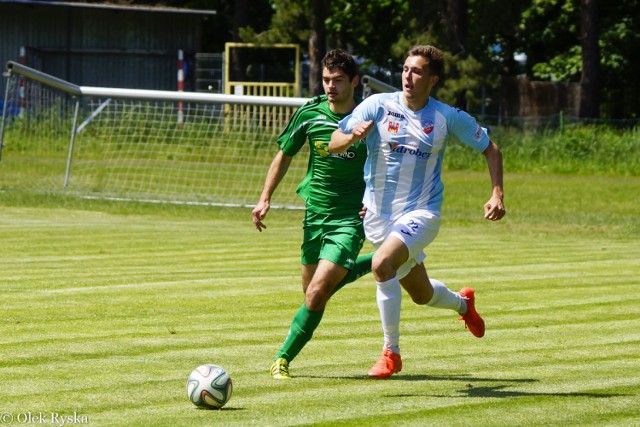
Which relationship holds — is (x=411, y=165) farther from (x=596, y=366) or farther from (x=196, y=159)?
(x=196, y=159)

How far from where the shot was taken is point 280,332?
34.7ft

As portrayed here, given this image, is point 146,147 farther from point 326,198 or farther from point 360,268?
point 326,198

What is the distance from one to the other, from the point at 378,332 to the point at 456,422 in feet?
11.6

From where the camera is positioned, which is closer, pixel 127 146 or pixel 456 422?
pixel 456 422

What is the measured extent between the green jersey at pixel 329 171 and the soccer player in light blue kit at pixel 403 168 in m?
0.24

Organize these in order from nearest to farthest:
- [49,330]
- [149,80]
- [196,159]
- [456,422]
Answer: [456,422] < [49,330] < [196,159] < [149,80]

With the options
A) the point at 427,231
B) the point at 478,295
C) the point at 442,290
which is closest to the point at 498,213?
the point at 427,231

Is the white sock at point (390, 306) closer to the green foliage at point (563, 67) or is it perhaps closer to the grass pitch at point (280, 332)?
the grass pitch at point (280, 332)

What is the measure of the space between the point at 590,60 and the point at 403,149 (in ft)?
117

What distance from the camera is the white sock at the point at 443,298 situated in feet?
30.8

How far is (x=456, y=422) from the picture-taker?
7180 mm

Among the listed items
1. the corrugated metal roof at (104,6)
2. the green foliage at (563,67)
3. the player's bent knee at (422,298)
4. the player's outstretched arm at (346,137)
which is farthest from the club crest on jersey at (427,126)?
the green foliage at (563,67)

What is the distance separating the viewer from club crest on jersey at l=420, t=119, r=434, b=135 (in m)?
8.63

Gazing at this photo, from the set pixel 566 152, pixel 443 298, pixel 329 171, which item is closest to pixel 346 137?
pixel 329 171
